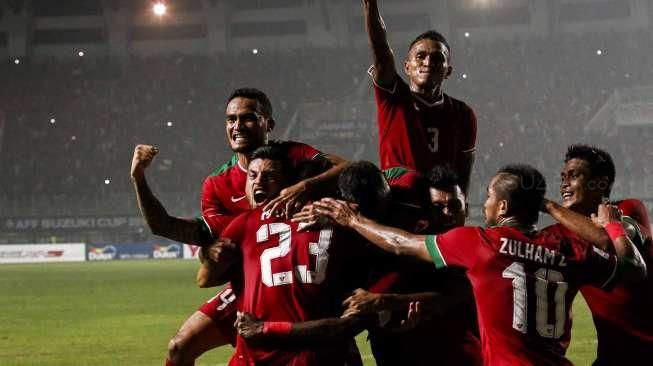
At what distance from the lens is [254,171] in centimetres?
467

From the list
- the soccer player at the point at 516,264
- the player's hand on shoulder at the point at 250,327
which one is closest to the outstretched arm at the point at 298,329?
the player's hand on shoulder at the point at 250,327

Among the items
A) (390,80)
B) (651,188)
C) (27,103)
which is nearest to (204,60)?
(27,103)

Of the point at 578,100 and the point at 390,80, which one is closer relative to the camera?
the point at 390,80

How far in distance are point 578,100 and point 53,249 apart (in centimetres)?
2718

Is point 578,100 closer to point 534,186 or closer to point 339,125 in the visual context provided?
point 339,125

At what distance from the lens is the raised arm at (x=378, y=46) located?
5.32 m

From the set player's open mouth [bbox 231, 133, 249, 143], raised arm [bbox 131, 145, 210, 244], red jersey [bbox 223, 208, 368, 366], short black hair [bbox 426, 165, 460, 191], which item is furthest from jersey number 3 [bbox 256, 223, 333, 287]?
player's open mouth [bbox 231, 133, 249, 143]

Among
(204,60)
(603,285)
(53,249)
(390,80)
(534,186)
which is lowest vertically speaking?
(53,249)

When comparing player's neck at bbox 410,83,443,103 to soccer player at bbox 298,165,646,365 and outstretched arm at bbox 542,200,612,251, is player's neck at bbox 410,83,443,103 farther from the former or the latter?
soccer player at bbox 298,165,646,365

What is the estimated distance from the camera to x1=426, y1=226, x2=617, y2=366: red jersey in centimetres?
407

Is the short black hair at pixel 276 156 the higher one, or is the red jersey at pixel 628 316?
the short black hair at pixel 276 156

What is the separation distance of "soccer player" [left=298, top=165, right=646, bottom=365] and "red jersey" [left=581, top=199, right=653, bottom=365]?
0.87 metres

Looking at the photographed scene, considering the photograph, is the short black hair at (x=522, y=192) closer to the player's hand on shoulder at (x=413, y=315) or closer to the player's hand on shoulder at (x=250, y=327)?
the player's hand on shoulder at (x=413, y=315)

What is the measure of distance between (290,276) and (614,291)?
2007 mm
